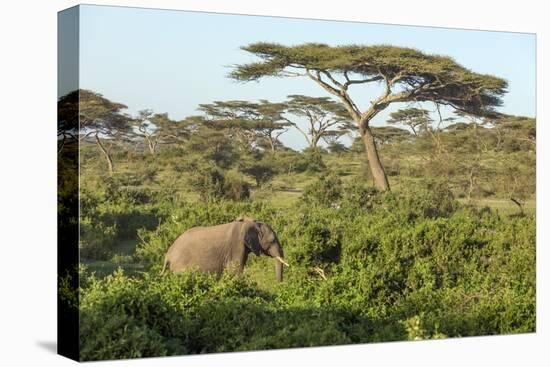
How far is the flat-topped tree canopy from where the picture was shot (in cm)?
1363

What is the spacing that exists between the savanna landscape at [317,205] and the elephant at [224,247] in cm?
A: 9

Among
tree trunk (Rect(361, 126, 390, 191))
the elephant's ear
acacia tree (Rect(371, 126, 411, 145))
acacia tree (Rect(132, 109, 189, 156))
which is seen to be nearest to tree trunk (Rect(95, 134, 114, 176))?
acacia tree (Rect(132, 109, 189, 156))

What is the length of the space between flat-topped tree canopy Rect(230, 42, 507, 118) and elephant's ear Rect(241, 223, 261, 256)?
162 centimetres

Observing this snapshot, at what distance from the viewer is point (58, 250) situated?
41.9 ft

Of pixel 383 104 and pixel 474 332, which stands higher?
pixel 383 104

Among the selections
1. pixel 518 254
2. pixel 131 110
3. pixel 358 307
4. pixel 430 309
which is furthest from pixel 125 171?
pixel 518 254

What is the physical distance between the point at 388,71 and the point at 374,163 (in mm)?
1090

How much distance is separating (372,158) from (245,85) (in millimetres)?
1908

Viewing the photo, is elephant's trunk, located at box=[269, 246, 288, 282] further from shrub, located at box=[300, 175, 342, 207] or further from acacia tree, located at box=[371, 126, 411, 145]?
acacia tree, located at box=[371, 126, 411, 145]

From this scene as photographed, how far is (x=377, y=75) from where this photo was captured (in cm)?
1432

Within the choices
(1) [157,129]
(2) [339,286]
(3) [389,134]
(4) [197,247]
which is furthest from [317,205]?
(1) [157,129]

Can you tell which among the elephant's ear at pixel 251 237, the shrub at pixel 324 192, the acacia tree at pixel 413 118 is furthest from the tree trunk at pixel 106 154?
the acacia tree at pixel 413 118

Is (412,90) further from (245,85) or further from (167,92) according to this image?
(167,92)

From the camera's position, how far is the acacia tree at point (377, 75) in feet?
44.9
